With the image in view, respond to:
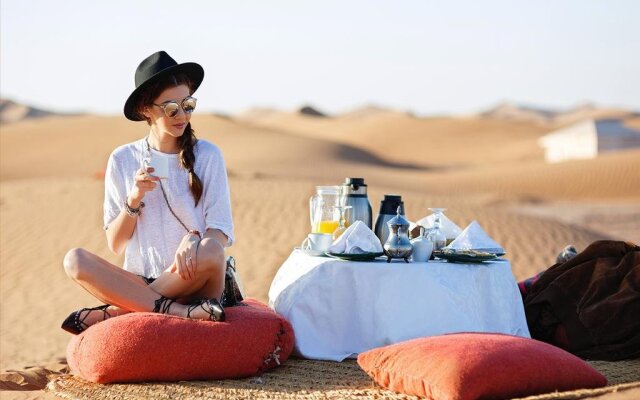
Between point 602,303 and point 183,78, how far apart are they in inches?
128

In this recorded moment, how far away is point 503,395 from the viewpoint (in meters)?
5.04

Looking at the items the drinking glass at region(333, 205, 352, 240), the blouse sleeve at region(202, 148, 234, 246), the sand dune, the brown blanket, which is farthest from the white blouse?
the brown blanket

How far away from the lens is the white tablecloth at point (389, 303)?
250 inches

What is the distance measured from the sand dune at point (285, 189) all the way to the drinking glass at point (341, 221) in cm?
229

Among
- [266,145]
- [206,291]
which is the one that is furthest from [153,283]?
[266,145]

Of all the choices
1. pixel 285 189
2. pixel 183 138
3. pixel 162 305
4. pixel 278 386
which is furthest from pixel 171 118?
pixel 285 189

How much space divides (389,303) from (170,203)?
1567 millimetres

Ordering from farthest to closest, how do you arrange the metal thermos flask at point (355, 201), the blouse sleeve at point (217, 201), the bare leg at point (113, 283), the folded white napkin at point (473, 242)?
the metal thermos flask at point (355, 201)
the folded white napkin at point (473, 242)
the blouse sleeve at point (217, 201)
the bare leg at point (113, 283)

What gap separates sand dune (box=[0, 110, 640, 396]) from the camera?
1359 centimetres

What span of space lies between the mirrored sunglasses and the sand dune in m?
2.13

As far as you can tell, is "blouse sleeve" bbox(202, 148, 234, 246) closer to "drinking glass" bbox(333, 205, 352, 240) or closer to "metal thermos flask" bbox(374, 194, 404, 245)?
"drinking glass" bbox(333, 205, 352, 240)

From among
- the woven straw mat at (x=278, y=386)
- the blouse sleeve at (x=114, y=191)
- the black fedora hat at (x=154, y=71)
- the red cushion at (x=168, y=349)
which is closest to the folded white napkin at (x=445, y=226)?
the woven straw mat at (x=278, y=386)

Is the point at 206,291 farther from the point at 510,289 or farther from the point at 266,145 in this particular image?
the point at 266,145

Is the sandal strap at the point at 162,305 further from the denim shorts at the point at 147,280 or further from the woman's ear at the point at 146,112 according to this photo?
the woman's ear at the point at 146,112
